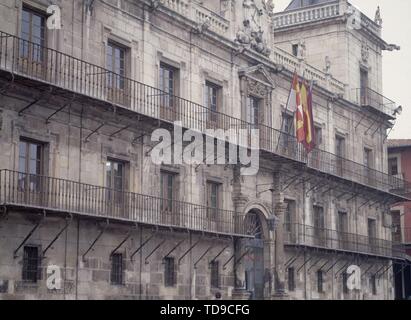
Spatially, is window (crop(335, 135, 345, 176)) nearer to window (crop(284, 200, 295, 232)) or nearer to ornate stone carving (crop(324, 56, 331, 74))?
ornate stone carving (crop(324, 56, 331, 74))

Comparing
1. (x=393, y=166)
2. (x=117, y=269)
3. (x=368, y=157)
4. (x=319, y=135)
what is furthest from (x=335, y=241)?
(x=393, y=166)

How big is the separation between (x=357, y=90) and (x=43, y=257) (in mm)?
23489

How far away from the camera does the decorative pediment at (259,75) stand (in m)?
29.0

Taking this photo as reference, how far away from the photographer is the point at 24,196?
19297 millimetres

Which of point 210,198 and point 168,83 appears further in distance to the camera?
point 210,198

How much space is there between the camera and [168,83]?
84.5 ft

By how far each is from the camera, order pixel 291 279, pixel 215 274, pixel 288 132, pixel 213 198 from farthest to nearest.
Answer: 1. pixel 288 132
2. pixel 291 279
3. pixel 213 198
4. pixel 215 274

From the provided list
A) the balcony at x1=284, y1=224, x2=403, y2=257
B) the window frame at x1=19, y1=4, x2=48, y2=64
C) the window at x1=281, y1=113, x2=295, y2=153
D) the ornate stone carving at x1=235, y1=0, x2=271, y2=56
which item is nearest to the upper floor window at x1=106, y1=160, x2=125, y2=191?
the window frame at x1=19, y1=4, x2=48, y2=64

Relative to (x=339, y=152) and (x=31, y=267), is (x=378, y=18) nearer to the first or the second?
(x=339, y=152)

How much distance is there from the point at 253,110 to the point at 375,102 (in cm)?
1292

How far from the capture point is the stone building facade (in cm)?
1972

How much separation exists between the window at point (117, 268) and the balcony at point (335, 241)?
31.4 ft

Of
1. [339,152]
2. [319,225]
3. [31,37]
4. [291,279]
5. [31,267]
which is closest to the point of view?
[31,267]

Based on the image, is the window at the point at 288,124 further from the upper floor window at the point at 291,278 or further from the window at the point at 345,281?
the window at the point at 345,281
